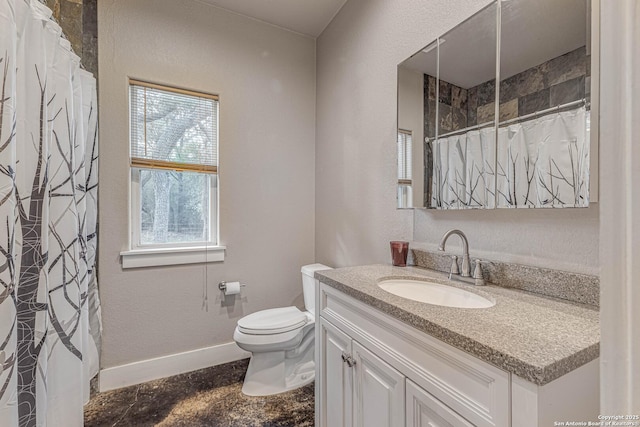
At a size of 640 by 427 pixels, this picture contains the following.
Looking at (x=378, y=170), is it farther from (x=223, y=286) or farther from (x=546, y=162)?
(x=223, y=286)

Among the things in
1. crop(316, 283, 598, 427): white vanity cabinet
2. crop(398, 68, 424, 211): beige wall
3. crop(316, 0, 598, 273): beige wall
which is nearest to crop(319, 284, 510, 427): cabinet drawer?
crop(316, 283, 598, 427): white vanity cabinet

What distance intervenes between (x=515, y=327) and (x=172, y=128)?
87.1 inches

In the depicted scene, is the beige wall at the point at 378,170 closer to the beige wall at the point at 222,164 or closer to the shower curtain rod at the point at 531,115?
the beige wall at the point at 222,164

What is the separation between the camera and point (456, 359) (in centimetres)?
72

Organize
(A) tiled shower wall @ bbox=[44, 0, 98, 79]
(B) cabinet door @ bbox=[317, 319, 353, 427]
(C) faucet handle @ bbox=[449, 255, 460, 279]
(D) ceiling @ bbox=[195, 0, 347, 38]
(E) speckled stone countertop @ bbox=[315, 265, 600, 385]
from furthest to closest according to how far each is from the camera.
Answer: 1. (D) ceiling @ bbox=[195, 0, 347, 38]
2. (A) tiled shower wall @ bbox=[44, 0, 98, 79]
3. (C) faucet handle @ bbox=[449, 255, 460, 279]
4. (B) cabinet door @ bbox=[317, 319, 353, 427]
5. (E) speckled stone countertop @ bbox=[315, 265, 600, 385]

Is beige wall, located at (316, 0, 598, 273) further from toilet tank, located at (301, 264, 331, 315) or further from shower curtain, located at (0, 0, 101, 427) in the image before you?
shower curtain, located at (0, 0, 101, 427)

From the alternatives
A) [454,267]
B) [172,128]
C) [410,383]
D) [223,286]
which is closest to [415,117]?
[454,267]

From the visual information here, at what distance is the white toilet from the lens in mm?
1717

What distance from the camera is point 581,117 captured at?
0.92 metres

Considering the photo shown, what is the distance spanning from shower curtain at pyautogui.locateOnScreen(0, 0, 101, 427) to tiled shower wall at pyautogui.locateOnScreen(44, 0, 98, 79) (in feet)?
1.25

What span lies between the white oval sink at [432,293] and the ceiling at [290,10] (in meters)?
2.04

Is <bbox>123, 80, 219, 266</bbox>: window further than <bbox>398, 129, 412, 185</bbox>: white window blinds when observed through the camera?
Yes

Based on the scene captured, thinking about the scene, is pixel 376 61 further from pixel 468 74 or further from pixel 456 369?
pixel 456 369

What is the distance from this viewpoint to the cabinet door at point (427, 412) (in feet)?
2.38
